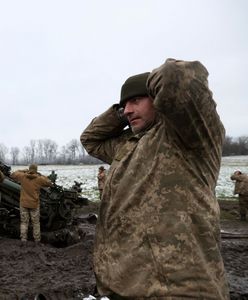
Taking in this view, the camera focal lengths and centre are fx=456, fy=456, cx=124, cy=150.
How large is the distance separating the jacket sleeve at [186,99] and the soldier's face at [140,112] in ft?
0.83

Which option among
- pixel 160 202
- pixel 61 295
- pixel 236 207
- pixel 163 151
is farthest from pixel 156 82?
pixel 236 207

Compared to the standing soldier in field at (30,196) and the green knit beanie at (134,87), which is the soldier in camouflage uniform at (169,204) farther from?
the standing soldier in field at (30,196)

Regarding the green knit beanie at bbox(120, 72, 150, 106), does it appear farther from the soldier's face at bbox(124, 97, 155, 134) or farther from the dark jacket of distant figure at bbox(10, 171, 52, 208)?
the dark jacket of distant figure at bbox(10, 171, 52, 208)

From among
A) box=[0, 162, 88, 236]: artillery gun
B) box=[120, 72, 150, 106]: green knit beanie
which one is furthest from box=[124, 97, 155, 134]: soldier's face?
box=[0, 162, 88, 236]: artillery gun

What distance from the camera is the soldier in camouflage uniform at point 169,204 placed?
196 centimetres

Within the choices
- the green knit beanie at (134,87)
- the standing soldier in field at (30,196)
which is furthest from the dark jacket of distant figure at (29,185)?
the green knit beanie at (134,87)

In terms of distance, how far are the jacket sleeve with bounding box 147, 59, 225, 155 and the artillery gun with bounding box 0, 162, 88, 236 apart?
32.5ft

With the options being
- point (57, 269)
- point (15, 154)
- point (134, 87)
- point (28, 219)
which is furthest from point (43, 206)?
point (15, 154)

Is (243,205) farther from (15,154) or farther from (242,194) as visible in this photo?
(15,154)

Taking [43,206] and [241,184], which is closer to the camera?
[43,206]

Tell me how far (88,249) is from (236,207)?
9.54 meters

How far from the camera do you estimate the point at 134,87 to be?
7.82 feet

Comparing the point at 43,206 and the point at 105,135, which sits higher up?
the point at 105,135

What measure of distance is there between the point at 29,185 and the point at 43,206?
1.30m
